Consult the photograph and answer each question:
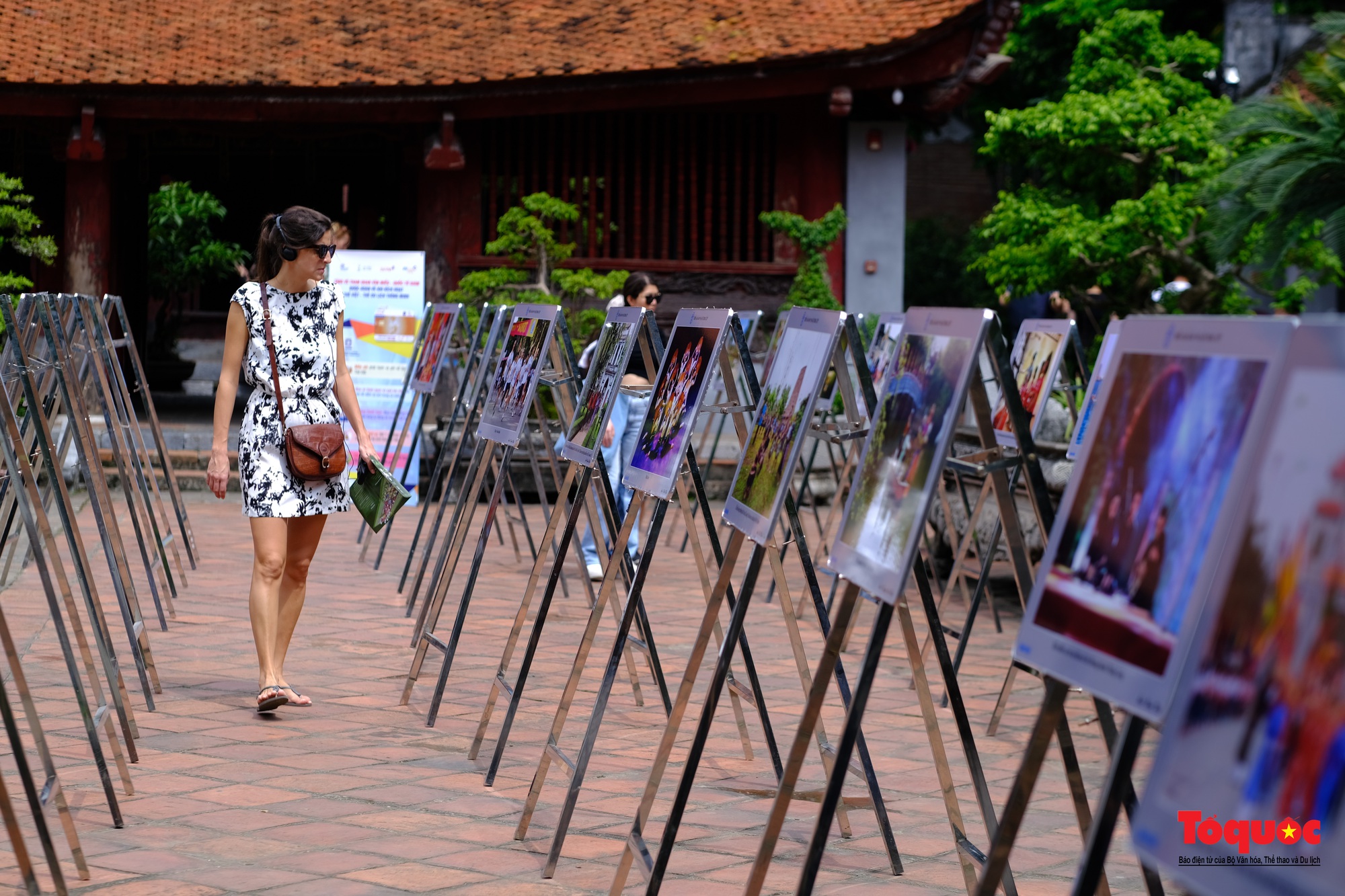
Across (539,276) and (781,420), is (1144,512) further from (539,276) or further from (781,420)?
(539,276)

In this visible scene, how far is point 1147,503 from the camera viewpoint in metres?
2.29

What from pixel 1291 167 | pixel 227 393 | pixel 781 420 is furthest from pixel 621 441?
pixel 1291 167

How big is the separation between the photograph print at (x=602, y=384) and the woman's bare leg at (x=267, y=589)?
3.69ft

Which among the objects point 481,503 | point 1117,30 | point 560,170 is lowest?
point 481,503

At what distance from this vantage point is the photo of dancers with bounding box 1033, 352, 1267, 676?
7.10 ft

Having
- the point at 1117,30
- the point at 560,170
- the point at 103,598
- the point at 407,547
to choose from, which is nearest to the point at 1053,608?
the point at 103,598

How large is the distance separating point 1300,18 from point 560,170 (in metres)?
13.1

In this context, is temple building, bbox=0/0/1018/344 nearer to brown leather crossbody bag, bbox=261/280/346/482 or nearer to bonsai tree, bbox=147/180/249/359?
bonsai tree, bbox=147/180/249/359

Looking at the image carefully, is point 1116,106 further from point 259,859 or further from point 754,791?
point 259,859

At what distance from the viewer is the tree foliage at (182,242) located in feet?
68.5

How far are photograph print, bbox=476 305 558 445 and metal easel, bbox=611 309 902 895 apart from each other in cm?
133

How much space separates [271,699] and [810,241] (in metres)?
9.85

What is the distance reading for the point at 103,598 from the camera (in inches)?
315

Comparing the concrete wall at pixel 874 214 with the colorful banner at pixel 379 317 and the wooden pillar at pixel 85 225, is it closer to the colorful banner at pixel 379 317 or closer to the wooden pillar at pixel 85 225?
the colorful banner at pixel 379 317
